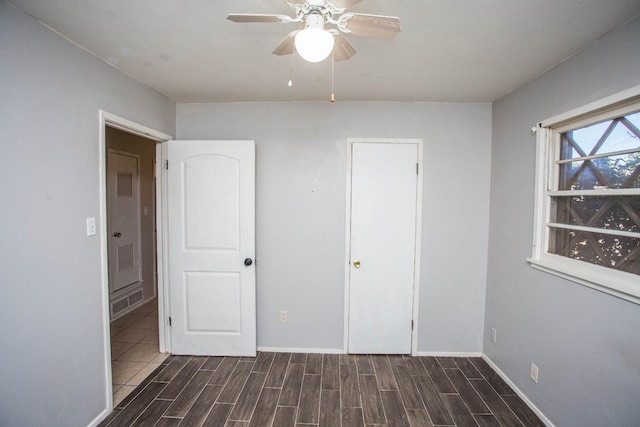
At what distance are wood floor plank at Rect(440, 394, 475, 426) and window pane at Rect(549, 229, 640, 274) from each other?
1.29 metres

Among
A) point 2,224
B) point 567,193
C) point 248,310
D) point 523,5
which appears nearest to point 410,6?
point 523,5

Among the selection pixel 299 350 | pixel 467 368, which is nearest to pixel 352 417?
pixel 299 350

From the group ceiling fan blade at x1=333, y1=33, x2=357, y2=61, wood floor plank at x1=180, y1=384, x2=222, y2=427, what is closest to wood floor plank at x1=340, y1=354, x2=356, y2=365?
wood floor plank at x1=180, y1=384, x2=222, y2=427

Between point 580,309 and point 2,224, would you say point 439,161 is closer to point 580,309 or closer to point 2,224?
point 580,309

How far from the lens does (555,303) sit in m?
1.74

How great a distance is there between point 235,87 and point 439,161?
1953 millimetres

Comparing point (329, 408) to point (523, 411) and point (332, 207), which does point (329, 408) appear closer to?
point (523, 411)

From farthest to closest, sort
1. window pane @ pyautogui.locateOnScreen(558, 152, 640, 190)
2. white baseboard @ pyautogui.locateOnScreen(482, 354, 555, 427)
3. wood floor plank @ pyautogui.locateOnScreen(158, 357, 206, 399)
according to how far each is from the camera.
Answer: wood floor plank @ pyautogui.locateOnScreen(158, 357, 206, 399) → white baseboard @ pyautogui.locateOnScreen(482, 354, 555, 427) → window pane @ pyautogui.locateOnScreen(558, 152, 640, 190)

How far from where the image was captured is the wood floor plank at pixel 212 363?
2.30 m

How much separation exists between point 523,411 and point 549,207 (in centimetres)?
147

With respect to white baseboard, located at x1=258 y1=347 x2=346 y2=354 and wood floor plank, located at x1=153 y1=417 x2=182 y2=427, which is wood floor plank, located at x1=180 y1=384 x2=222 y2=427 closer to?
wood floor plank, located at x1=153 y1=417 x2=182 y2=427

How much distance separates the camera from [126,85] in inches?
76.4

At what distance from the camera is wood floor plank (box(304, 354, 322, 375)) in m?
2.28

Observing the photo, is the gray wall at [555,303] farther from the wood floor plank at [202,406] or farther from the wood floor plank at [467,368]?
the wood floor plank at [202,406]
